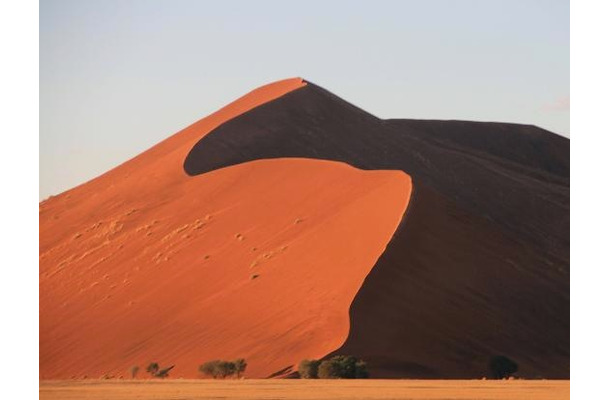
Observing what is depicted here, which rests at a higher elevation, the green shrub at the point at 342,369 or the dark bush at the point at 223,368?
the dark bush at the point at 223,368

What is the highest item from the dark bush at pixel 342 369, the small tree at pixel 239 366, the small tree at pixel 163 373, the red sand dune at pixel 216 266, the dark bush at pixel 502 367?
the red sand dune at pixel 216 266

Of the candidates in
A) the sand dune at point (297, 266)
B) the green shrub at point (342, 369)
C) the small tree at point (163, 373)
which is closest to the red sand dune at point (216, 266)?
the sand dune at point (297, 266)

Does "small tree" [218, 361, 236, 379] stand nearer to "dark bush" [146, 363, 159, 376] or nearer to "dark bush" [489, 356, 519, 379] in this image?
"dark bush" [146, 363, 159, 376]

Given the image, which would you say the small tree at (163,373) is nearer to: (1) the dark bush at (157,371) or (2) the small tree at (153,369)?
(1) the dark bush at (157,371)

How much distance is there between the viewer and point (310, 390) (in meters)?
34.6

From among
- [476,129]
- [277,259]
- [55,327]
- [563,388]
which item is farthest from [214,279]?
[476,129]

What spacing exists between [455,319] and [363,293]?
3.73 metres

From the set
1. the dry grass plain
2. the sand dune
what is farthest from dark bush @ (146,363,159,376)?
the dry grass plain

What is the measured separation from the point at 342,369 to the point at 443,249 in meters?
11.4

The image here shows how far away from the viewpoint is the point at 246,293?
49.0 metres

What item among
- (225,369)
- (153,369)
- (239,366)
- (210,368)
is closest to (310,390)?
(225,369)

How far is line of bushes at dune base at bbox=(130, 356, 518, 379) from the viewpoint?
40.2 meters

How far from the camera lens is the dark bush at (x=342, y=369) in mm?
40062
